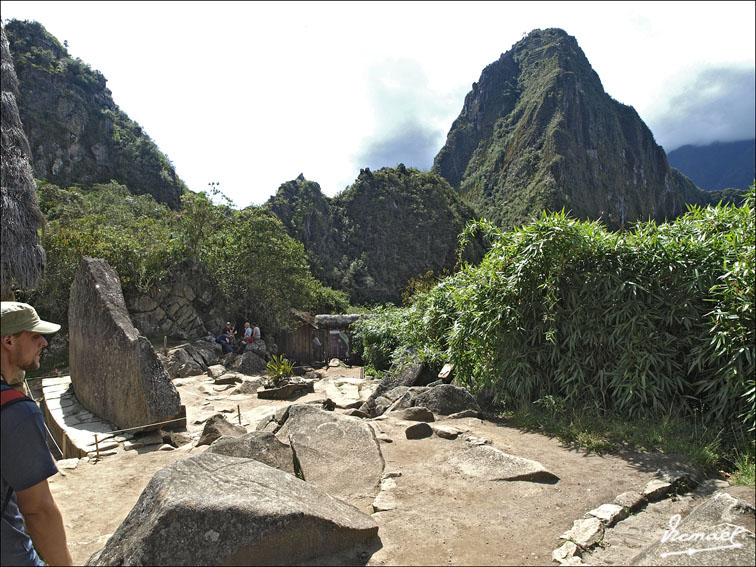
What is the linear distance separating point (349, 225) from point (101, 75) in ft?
99.8

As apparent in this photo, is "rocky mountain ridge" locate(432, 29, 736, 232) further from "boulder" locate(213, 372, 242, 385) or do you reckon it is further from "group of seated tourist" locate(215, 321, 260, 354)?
"boulder" locate(213, 372, 242, 385)

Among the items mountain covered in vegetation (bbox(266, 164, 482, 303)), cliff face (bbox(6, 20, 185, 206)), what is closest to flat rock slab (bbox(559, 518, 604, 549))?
mountain covered in vegetation (bbox(266, 164, 482, 303))

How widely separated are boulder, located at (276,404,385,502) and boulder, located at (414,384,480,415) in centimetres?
152

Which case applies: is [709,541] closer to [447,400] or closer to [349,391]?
[447,400]

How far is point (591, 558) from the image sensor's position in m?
2.51

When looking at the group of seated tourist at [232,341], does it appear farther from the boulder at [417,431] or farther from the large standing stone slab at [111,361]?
the boulder at [417,431]

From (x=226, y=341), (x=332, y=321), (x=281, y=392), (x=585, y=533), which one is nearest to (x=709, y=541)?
(x=585, y=533)

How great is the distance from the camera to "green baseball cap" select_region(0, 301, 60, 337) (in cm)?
174

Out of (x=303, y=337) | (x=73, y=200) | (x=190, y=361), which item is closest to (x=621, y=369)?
(x=190, y=361)

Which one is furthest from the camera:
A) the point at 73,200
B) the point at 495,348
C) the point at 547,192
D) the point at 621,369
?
the point at 547,192

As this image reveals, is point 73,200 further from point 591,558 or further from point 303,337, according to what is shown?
point 591,558

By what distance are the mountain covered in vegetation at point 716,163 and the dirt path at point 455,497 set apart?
116m

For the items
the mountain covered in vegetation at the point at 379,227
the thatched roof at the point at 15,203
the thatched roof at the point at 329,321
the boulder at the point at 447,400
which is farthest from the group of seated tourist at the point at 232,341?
the mountain covered in vegetation at the point at 379,227

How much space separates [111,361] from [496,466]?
17.7 feet
